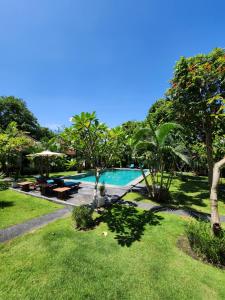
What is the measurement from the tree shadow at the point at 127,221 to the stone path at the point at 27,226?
2.36m

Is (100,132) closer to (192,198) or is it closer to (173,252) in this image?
(173,252)

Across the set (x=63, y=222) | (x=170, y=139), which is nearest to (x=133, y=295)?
(x=63, y=222)

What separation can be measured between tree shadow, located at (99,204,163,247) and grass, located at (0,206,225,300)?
0.24ft

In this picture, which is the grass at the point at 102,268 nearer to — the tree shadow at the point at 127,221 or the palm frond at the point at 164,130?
the tree shadow at the point at 127,221

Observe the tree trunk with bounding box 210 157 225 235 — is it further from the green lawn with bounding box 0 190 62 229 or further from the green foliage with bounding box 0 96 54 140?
the green foliage with bounding box 0 96 54 140

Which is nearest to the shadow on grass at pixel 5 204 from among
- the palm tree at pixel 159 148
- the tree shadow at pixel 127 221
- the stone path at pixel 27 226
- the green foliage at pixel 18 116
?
the stone path at pixel 27 226

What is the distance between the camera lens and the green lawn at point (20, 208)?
766cm

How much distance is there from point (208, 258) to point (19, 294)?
5.24 metres

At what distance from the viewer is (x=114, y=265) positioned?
462 cm

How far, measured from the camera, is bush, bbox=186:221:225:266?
4762 mm

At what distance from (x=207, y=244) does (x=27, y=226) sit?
6913 millimetres

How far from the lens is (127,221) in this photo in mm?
7707

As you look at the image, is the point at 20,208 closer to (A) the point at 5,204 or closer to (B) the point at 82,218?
(A) the point at 5,204

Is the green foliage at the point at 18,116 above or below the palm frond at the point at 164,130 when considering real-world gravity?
above
